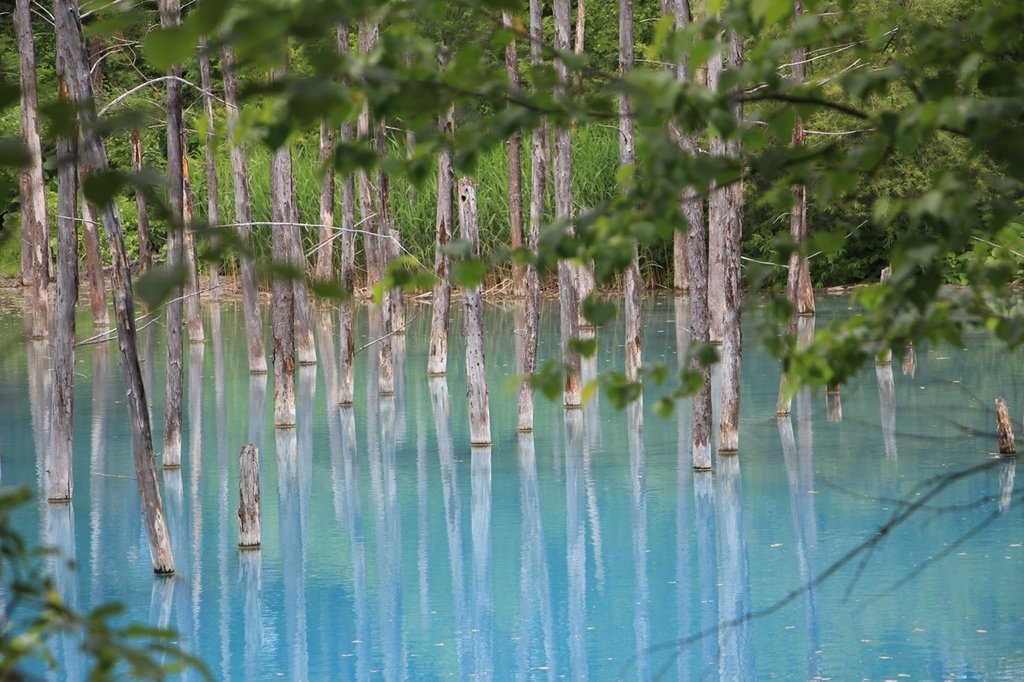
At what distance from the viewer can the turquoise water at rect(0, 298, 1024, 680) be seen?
755cm

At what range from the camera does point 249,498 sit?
30.7 feet

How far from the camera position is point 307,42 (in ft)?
6.09

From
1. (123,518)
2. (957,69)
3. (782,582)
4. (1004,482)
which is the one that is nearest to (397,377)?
(123,518)

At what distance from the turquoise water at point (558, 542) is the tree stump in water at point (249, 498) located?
0.18 metres

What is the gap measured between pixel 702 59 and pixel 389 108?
54 centimetres

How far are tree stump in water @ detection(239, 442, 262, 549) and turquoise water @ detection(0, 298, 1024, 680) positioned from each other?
0.18 metres

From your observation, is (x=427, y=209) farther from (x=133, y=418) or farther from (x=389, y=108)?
(x=389, y=108)

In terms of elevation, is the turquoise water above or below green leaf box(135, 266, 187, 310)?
below

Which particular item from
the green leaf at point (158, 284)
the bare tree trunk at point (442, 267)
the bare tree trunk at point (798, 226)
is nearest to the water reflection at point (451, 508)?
the bare tree trunk at point (442, 267)

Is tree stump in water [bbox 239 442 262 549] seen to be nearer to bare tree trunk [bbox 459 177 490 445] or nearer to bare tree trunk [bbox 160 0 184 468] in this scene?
bare tree trunk [bbox 160 0 184 468]

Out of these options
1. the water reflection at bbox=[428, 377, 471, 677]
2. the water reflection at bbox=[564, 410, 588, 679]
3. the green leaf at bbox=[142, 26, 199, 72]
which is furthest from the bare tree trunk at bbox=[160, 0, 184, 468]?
the green leaf at bbox=[142, 26, 199, 72]

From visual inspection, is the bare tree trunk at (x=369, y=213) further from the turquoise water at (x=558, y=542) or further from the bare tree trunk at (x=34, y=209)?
the bare tree trunk at (x=34, y=209)

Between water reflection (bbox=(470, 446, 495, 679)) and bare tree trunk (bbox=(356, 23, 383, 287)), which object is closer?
water reflection (bbox=(470, 446, 495, 679))

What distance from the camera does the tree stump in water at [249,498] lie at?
887 cm
